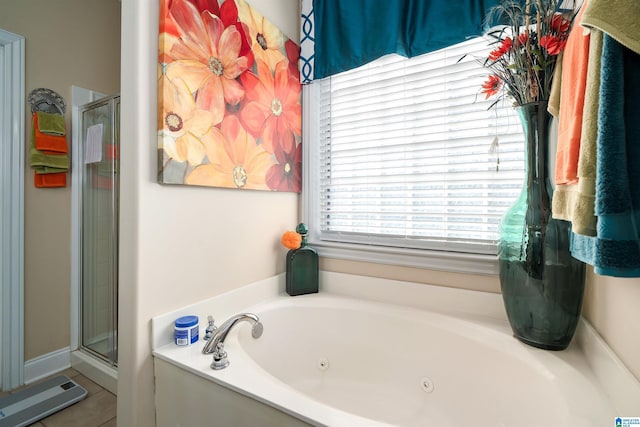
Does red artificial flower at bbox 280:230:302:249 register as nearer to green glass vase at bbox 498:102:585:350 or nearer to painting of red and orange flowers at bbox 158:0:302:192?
painting of red and orange flowers at bbox 158:0:302:192

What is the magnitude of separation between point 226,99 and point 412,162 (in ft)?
3.14

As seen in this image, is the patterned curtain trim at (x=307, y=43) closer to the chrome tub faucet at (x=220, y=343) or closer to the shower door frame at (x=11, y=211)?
the chrome tub faucet at (x=220, y=343)

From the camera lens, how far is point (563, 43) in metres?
0.87

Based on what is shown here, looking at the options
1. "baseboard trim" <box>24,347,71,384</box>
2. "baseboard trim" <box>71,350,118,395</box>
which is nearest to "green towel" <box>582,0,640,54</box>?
"baseboard trim" <box>71,350,118,395</box>

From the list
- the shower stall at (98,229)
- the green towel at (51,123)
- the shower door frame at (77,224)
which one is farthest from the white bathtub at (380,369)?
the green towel at (51,123)

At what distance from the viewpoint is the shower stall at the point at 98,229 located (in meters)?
1.79

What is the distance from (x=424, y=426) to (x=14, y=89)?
2877 mm

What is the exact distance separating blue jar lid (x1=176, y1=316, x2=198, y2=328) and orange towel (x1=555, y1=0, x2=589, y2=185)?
122cm

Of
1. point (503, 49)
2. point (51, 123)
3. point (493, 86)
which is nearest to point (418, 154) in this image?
point (493, 86)

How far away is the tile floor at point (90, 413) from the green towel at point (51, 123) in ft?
5.28

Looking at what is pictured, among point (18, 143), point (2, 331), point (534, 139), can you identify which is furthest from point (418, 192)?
point (2, 331)

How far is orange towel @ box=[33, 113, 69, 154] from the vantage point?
1821 millimetres

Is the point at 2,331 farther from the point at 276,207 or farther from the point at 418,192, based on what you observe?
the point at 418,192

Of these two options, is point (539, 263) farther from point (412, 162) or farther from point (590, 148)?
point (412, 162)
